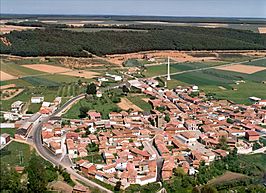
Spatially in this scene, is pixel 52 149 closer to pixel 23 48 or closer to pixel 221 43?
pixel 23 48

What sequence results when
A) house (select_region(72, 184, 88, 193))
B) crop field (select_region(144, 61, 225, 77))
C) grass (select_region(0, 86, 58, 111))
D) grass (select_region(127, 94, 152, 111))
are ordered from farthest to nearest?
crop field (select_region(144, 61, 225, 77)) → grass (select_region(0, 86, 58, 111)) → grass (select_region(127, 94, 152, 111)) → house (select_region(72, 184, 88, 193))

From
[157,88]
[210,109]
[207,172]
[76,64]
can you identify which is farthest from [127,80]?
[207,172]

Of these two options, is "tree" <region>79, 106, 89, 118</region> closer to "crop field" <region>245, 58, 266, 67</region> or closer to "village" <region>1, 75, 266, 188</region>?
"village" <region>1, 75, 266, 188</region>

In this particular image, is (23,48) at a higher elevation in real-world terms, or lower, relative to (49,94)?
higher

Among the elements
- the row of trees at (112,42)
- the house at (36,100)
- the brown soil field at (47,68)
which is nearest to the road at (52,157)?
the house at (36,100)

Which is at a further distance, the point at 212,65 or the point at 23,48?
the point at 212,65

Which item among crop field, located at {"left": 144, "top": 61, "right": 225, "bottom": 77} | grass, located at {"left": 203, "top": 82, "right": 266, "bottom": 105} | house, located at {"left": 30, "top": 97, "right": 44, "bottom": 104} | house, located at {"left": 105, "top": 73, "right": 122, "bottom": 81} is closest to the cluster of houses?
grass, located at {"left": 203, "top": 82, "right": 266, "bottom": 105}
